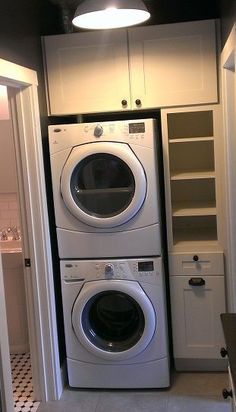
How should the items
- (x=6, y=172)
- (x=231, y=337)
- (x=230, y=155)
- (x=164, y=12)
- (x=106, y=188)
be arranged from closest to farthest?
(x=231, y=337)
(x=230, y=155)
(x=106, y=188)
(x=164, y=12)
(x=6, y=172)

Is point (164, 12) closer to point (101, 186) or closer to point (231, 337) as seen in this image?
point (101, 186)

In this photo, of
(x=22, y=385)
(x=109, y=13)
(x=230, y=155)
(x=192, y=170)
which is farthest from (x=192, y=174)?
(x=22, y=385)

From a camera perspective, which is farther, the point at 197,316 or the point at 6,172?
the point at 6,172

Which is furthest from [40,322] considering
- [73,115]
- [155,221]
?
[73,115]

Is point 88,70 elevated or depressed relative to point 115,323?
elevated

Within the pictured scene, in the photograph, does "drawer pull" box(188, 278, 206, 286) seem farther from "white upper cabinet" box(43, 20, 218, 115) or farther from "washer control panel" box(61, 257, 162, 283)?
"white upper cabinet" box(43, 20, 218, 115)

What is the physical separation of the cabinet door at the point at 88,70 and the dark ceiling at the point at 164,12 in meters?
0.21

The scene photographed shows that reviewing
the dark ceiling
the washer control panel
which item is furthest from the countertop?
the dark ceiling

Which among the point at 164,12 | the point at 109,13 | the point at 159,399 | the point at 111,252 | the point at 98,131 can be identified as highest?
the point at 164,12

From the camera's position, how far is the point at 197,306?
3.18 m

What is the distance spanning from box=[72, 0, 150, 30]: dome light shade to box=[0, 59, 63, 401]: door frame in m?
0.53

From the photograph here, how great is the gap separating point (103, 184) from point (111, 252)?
16.3 inches

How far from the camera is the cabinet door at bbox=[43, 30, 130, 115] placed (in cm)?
303

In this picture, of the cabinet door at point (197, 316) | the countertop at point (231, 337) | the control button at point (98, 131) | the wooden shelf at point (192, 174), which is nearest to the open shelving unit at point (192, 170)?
the wooden shelf at point (192, 174)
